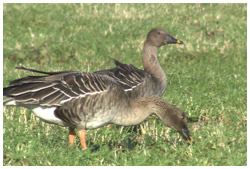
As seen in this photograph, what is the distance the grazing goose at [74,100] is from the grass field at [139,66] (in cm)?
36

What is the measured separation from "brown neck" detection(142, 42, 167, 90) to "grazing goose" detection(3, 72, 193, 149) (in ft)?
7.36

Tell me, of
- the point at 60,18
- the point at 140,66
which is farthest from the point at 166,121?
the point at 60,18

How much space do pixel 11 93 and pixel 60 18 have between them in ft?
28.7

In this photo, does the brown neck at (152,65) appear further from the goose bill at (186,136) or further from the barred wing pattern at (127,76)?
the goose bill at (186,136)

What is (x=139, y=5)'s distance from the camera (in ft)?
49.6

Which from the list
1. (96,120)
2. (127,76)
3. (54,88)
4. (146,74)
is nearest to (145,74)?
(146,74)

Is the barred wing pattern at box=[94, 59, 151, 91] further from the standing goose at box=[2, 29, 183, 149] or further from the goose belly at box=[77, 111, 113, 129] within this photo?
the goose belly at box=[77, 111, 113, 129]

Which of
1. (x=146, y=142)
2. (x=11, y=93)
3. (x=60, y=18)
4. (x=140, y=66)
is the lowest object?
(x=146, y=142)

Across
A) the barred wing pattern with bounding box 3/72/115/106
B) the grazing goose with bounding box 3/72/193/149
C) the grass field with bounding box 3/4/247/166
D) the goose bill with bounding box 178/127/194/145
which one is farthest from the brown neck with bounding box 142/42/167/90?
the barred wing pattern with bounding box 3/72/115/106

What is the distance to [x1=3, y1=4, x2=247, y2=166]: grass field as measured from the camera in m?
5.63

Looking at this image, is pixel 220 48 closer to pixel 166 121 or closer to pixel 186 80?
pixel 186 80

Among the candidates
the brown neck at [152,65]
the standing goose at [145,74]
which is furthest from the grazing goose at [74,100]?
the brown neck at [152,65]

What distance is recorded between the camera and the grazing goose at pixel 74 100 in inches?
227

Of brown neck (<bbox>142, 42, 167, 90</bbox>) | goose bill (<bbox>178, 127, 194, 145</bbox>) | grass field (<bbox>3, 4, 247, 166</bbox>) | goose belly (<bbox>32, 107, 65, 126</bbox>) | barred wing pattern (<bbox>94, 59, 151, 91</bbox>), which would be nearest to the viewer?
grass field (<bbox>3, 4, 247, 166</bbox>)
